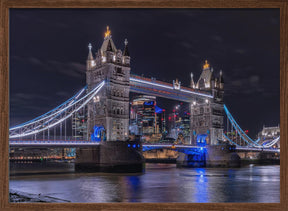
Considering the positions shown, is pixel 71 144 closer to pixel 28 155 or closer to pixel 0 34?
pixel 0 34

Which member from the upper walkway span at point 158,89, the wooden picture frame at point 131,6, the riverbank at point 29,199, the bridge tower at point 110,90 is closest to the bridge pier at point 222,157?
the upper walkway span at point 158,89

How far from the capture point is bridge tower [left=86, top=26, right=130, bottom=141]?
36.6 meters

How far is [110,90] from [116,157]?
6881mm

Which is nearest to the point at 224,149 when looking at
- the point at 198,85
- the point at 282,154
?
the point at 198,85

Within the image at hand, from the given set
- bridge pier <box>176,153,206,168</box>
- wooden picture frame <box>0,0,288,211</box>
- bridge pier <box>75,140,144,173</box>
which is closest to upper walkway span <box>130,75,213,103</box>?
bridge pier <box>75,140,144,173</box>

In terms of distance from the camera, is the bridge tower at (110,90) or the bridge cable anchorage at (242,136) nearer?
the bridge tower at (110,90)

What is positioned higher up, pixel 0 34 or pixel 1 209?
pixel 0 34

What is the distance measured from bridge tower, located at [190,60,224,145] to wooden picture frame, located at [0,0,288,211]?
150 feet

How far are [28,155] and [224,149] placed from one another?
74.7m

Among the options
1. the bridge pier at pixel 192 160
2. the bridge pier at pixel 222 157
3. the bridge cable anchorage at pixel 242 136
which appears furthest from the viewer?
the bridge cable anchorage at pixel 242 136

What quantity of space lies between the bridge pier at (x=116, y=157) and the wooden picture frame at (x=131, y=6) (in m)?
26.7

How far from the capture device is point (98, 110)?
123 feet

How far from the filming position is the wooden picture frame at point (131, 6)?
263 inches

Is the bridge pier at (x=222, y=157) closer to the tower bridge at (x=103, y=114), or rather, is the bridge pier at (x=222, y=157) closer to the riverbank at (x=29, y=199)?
the tower bridge at (x=103, y=114)
